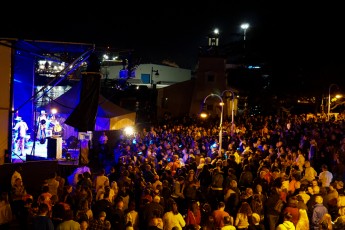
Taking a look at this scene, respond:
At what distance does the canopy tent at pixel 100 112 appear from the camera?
64.0ft

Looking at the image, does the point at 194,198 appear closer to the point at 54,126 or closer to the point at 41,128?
the point at 41,128

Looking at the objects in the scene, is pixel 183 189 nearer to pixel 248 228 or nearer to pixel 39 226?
pixel 248 228

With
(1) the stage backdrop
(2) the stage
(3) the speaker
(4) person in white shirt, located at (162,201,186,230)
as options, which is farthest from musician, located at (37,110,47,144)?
(4) person in white shirt, located at (162,201,186,230)

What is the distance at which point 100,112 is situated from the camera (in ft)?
69.2

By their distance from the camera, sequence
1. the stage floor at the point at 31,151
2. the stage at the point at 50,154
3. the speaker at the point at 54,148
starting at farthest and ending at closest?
the speaker at the point at 54,148 < the stage floor at the point at 31,151 < the stage at the point at 50,154

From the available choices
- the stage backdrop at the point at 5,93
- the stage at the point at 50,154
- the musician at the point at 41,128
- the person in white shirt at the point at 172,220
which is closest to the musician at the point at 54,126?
the musician at the point at 41,128

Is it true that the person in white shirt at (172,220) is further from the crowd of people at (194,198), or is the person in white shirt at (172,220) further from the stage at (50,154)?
the stage at (50,154)

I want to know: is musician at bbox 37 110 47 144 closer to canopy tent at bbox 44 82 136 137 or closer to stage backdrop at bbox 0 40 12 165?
canopy tent at bbox 44 82 136 137

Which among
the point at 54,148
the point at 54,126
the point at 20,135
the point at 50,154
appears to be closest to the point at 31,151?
the point at 50,154

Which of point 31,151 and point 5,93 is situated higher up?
point 5,93

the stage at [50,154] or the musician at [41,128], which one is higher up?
the musician at [41,128]

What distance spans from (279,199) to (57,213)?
459 centimetres

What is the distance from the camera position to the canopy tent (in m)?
19.5

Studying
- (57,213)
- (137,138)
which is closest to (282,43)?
(137,138)
